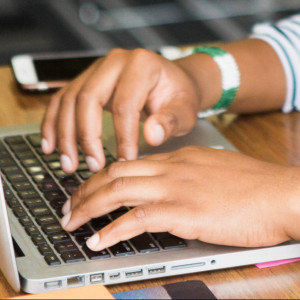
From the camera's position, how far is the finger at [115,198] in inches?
28.5

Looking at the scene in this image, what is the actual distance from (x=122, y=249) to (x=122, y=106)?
28 centimetres

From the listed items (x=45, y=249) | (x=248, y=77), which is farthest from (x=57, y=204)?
(x=248, y=77)

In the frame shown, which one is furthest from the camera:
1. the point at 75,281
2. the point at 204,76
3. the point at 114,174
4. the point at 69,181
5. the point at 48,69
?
the point at 48,69

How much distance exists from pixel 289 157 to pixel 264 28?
12.8 inches

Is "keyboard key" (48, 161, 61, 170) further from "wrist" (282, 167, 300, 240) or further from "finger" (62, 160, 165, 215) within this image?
"wrist" (282, 167, 300, 240)

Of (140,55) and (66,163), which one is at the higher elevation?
(140,55)

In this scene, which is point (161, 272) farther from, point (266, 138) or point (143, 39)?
point (143, 39)

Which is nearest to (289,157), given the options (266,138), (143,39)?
(266,138)

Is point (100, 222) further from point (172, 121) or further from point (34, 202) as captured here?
point (172, 121)

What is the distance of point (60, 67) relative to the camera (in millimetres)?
1222

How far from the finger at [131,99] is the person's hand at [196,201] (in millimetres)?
124

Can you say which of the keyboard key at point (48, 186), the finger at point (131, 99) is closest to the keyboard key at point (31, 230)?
the keyboard key at point (48, 186)

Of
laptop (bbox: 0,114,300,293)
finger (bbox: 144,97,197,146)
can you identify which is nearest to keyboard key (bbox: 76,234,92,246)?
laptop (bbox: 0,114,300,293)

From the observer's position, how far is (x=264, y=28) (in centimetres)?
119
